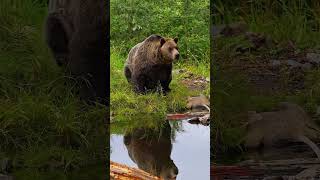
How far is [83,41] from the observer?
318 cm

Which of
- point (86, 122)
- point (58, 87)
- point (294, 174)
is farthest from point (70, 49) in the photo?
point (294, 174)

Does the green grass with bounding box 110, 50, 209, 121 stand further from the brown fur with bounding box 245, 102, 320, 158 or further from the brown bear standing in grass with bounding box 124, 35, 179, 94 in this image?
the brown fur with bounding box 245, 102, 320, 158

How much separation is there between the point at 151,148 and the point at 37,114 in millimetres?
709

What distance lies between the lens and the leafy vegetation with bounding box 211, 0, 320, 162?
3.08 m

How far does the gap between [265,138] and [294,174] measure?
26cm

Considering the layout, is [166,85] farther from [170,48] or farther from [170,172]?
[170,172]

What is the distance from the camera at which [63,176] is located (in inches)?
119

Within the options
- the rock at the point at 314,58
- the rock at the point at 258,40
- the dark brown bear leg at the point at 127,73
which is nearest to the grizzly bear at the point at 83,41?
the dark brown bear leg at the point at 127,73

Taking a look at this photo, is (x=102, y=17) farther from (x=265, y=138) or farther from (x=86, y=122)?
(x=265, y=138)

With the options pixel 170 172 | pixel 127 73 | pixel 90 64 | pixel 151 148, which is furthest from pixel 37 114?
pixel 170 172

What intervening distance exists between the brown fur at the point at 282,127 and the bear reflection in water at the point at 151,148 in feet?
1.64

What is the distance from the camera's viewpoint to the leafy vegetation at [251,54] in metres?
3.08

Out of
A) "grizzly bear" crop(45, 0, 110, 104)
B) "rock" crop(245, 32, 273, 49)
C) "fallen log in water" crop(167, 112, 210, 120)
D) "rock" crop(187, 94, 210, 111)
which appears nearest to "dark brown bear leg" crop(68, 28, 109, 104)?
"grizzly bear" crop(45, 0, 110, 104)

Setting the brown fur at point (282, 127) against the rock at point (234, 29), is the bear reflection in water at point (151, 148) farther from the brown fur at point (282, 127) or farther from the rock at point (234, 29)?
the rock at point (234, 29)
